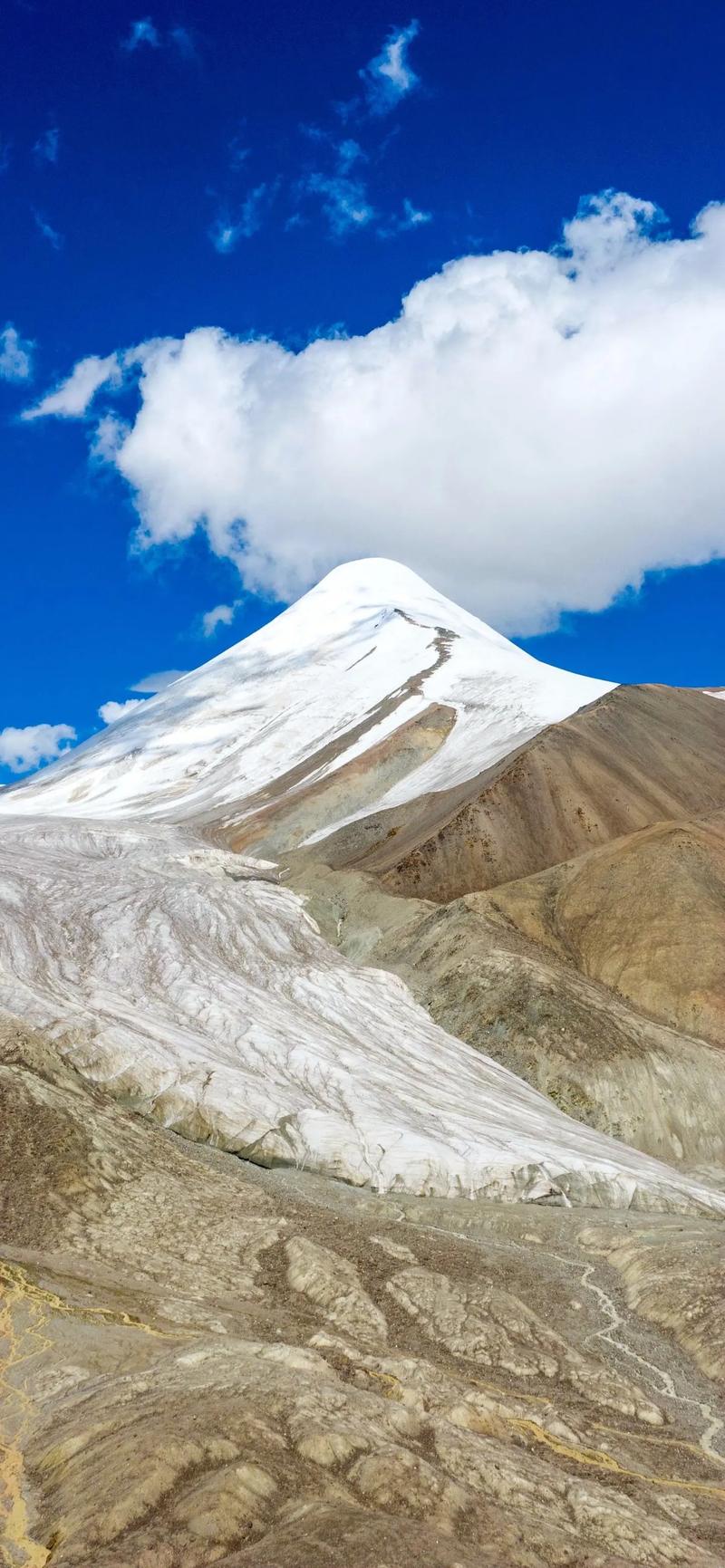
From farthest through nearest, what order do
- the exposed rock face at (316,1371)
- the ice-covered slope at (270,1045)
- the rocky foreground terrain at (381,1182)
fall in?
the ice-covered slope at (270,1045)
the rocky foreground terrain at (381,1182)
the exposed rock face at (316,1371)

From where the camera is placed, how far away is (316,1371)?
Answer: 1716 centimetres

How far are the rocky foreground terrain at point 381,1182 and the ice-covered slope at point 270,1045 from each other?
21 cm

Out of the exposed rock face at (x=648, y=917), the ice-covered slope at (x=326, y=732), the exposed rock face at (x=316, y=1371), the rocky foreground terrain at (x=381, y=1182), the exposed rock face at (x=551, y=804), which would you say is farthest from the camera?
the ice-covered slope at (x=326, y=732)

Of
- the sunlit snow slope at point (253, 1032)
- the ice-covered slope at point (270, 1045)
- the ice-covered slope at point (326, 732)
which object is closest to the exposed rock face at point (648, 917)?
the sunlit snow slope at point (253, 1032)

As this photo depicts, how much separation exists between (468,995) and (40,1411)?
4763cm

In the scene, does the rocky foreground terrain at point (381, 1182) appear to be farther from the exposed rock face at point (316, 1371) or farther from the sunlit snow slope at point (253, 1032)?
the sunlit snow slope at point (253, 1032)

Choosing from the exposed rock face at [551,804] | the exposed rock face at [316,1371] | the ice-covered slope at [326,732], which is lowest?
the exposed rock face at [316,1371]

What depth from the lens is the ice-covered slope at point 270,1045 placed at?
37.8 metres

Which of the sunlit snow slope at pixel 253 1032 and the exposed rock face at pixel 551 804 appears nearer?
the sunlit snow slope at pixel 253 1032

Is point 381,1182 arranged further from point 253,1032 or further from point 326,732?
point 326,732

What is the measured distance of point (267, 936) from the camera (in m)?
63.5

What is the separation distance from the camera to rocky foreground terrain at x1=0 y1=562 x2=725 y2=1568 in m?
13.5

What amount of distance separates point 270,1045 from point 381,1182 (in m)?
10.1

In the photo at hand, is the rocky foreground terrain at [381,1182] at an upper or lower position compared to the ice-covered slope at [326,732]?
lower
